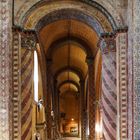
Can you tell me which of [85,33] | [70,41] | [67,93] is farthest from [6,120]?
[67,93]

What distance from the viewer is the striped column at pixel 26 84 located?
464 inches

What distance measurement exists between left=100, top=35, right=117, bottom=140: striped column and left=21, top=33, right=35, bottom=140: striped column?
7.31 ft

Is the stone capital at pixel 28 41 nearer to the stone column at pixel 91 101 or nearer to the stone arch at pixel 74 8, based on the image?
the stone arch at pixel 74 8

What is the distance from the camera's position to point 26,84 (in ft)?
39.2

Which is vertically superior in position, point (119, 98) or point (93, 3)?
point (93, 3)

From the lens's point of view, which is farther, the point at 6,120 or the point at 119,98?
the point at 119,98

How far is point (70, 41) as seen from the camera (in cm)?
1986

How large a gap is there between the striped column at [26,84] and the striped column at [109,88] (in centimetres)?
223

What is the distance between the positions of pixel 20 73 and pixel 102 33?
276cm

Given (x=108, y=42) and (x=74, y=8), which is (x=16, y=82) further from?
(x=108, y=42)

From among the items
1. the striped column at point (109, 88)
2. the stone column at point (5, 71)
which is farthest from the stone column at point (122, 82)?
the stone column at point (5, 71)

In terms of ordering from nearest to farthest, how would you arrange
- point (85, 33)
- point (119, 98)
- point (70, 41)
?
point (119, 98)
point (85, 33)
point (70, 41)

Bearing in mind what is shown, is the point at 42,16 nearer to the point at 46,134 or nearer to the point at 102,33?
the point at 102,33

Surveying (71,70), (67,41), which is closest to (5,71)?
(67,41)
